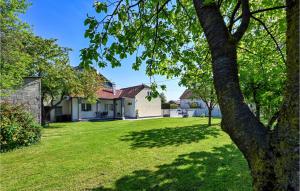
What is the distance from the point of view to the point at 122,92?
144 ft

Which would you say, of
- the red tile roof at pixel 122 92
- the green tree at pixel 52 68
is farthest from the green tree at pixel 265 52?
the red tile roof at pixel 122 92

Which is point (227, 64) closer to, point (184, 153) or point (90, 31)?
point (90, 31)

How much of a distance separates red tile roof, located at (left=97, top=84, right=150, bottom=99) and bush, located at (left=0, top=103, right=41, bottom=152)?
24750 millimetres

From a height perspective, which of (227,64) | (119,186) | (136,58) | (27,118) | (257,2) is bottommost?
(119,186)

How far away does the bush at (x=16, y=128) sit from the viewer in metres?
11.0

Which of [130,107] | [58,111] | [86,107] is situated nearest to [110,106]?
[130,107]

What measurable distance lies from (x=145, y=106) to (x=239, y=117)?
3938cm

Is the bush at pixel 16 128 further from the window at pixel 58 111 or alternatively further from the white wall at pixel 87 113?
the white wall at pixel 87 113

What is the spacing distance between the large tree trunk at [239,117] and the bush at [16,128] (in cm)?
1121

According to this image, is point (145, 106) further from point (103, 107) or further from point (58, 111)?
point (58, 111)

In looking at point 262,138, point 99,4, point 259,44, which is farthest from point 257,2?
→ point 262,138

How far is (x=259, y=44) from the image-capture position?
6906 mm

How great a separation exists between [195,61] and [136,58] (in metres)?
1.44

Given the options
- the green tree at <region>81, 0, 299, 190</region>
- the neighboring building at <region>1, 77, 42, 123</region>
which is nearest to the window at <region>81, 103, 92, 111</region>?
the neighboring building at <region>1, 77, 42, 123</region>
